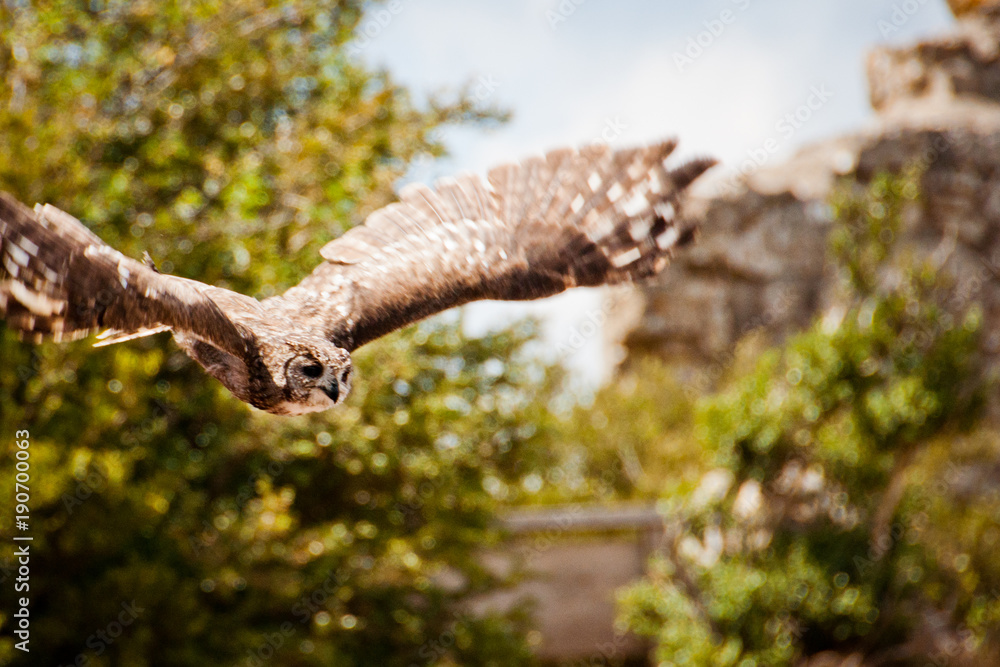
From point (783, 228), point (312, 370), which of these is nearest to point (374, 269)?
point (312, 370)

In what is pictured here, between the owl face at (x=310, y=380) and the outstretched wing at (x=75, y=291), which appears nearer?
the outstretched wing at (x=75, y=291)

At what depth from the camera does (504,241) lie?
3.97 meters

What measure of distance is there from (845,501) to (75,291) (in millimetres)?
9061

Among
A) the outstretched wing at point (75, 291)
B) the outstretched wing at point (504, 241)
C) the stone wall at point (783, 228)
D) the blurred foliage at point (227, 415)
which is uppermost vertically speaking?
the outstretched wing at point (75, 291)

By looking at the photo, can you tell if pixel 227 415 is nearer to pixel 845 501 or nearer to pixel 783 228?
pixel 845 501

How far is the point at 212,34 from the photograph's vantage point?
7.62 m

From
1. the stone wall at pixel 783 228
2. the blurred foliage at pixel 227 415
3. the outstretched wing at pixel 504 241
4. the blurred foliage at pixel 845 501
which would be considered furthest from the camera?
the stone wall at pixel 783 228

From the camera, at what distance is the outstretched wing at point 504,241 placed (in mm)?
3533

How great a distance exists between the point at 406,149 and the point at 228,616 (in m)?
4.21

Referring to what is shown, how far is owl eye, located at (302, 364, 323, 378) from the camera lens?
2650mm

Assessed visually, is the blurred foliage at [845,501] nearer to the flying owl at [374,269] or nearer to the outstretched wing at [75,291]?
the flying owl at [374,269]

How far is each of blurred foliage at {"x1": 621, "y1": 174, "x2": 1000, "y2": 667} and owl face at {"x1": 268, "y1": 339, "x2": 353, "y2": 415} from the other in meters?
7.75

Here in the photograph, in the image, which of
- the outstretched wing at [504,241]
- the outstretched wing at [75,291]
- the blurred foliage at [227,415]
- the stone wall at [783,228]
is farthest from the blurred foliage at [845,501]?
the stone wall at [783,228]

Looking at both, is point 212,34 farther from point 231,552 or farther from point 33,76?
point 231,552
